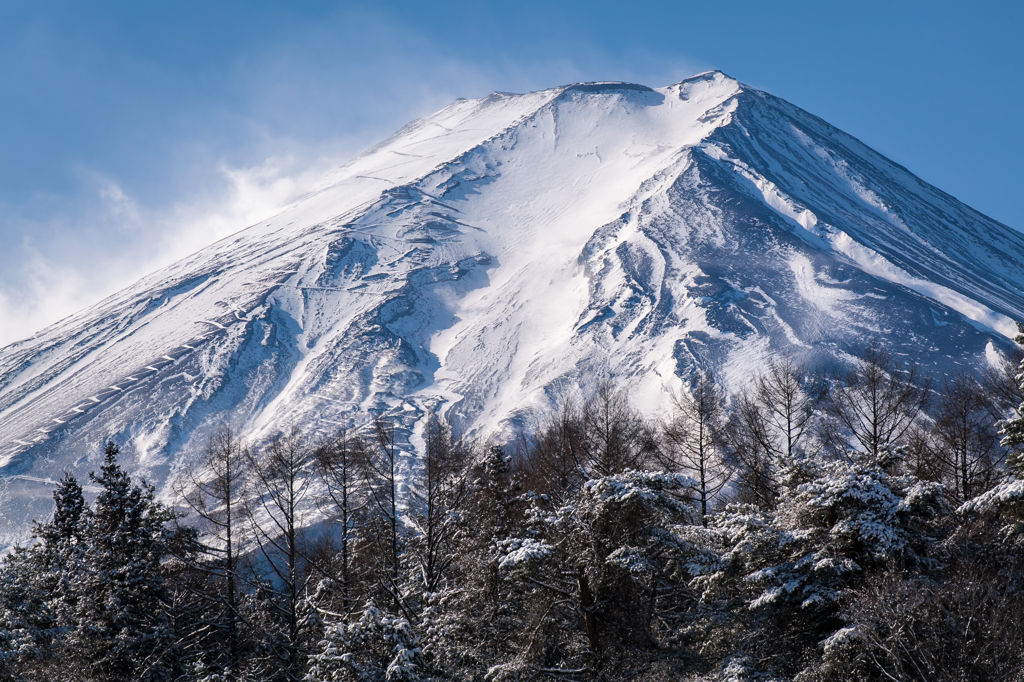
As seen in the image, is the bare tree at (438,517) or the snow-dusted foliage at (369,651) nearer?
the snow-dusted foliage at (369,651)

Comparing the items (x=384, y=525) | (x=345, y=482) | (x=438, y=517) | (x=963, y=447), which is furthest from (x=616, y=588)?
(x=963, y=447)

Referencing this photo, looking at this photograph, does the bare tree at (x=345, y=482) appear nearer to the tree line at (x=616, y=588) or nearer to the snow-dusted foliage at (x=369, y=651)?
the tree line at (x=616, y=588)

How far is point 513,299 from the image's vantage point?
296ft

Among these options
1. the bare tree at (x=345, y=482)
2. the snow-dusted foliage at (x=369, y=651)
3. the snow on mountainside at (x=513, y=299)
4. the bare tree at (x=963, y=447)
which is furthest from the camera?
the snow on mountainside at (x=513, y=299)

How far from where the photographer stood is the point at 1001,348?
59938 millimetres

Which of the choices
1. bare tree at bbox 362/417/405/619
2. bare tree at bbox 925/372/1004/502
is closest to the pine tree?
bare tree at bbox 362/417/405/619

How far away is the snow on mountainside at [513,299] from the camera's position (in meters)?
67.0

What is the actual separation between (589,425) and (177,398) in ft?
201

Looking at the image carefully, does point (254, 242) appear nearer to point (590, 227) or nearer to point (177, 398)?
point (177, 398)

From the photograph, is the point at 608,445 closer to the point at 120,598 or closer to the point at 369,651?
the point at 369,651

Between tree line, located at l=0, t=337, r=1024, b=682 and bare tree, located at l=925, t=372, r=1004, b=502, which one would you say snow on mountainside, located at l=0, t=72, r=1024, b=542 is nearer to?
tree line, located at l=0, t=337, r=1024, b=682

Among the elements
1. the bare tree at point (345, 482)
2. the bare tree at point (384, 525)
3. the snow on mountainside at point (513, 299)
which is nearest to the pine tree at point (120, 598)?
the bare tree at point (345, 482)

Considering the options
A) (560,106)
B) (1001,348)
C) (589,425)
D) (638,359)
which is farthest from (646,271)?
(560,106)

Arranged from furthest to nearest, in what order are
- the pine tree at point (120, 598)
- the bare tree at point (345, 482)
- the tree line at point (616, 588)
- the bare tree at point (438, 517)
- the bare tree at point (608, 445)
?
1. the bare tree at point (345, 482)
2. the bare tree at point (608, 445)
3. the bare tree at point (438, 517)
4. the pine tree at point (120, 598)
5. the tree line at point (616, 588)
